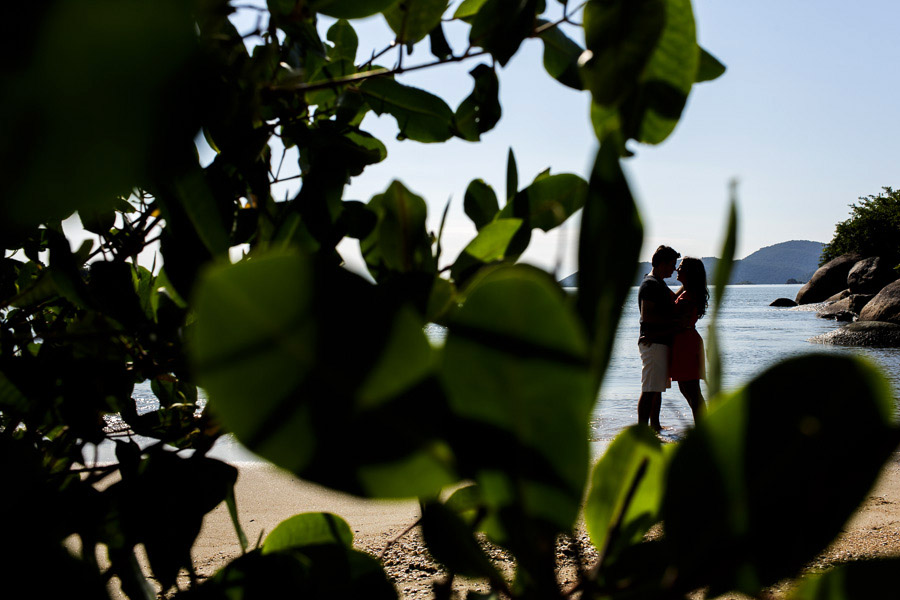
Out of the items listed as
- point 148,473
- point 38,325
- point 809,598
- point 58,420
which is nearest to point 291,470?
point 809,598

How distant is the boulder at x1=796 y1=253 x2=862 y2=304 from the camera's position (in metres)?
29.7

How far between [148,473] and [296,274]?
37 centimetres

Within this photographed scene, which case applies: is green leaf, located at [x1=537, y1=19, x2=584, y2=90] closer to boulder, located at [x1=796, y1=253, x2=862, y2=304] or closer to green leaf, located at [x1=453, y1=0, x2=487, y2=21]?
green leaf, located at [x1=453, y1=0, x2=487, y2=21]

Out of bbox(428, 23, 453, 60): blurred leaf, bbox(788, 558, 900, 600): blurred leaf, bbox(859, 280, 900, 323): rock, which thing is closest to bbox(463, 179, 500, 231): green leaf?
bbox(428, 23, 453, 60): blurred leaf

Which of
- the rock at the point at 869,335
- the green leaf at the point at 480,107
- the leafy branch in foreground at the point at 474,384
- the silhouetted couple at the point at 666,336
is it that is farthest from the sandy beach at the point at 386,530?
the rock at the point at 869,335

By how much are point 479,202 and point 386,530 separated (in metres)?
3.76

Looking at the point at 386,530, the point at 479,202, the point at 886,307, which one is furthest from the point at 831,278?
the point at 479,202

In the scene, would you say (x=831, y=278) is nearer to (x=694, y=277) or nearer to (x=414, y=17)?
(x=694, y=277)

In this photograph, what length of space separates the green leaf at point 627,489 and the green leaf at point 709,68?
0.36 meters

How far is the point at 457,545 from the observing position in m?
0.26

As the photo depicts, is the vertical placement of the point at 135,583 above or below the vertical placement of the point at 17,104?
below

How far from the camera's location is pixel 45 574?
11.2 inches

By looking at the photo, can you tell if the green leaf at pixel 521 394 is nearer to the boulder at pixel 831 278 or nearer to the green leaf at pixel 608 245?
the green leaf at pixel 608 245

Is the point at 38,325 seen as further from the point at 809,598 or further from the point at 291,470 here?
the point at 809,598
